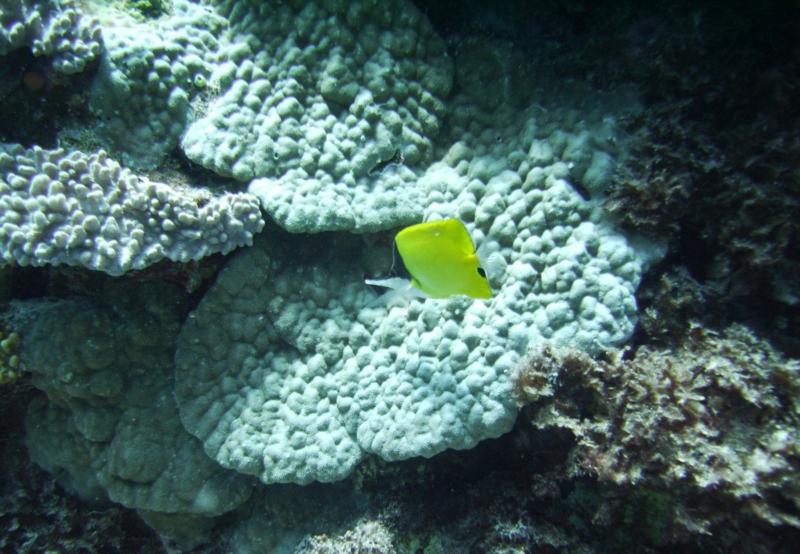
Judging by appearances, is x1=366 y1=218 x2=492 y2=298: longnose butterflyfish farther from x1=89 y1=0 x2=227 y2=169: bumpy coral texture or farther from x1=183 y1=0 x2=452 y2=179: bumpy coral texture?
x1=89 y1=0 x2=227 y2=169: bumpy coral texture

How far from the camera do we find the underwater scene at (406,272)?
2.54 metres

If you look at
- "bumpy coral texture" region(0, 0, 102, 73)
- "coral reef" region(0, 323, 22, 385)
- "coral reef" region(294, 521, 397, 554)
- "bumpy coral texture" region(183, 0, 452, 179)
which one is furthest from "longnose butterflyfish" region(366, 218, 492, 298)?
"coral reef" region(0, 323, 22, 385)

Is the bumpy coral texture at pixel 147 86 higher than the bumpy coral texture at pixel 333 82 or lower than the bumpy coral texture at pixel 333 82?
lower

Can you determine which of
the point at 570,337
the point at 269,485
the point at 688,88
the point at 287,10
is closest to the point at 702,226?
the point at 688,88

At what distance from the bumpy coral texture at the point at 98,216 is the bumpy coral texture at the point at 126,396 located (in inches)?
29.1

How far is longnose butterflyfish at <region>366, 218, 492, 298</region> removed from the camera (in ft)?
7.39

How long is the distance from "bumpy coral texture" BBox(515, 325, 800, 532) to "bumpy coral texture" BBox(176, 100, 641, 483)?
225 millimetres

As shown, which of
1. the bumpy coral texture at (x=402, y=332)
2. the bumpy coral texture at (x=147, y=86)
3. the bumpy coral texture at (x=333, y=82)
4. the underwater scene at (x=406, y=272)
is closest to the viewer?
the underwater scene at (x=406, y=272)

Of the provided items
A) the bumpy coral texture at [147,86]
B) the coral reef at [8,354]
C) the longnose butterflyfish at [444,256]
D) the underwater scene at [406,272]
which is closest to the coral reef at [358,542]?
the underwater scene at [406,272]

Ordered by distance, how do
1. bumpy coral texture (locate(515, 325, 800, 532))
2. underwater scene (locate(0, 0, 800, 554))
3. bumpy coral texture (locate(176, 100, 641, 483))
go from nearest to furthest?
bumpy coral texture (locate(515, 325, 800, 532)) → underwater scene (locate(0, 0, 800, 554)) → bumpy coral texture (locate(176, 100, 641, 483))

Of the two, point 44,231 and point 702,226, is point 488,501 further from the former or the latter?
point 44,231

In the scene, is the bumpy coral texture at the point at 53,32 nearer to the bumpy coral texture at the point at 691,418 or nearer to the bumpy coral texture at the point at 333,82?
the bumpy coral texture at the point at 333,82

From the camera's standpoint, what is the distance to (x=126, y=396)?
347 cm

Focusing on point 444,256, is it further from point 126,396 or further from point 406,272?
point 126,396
